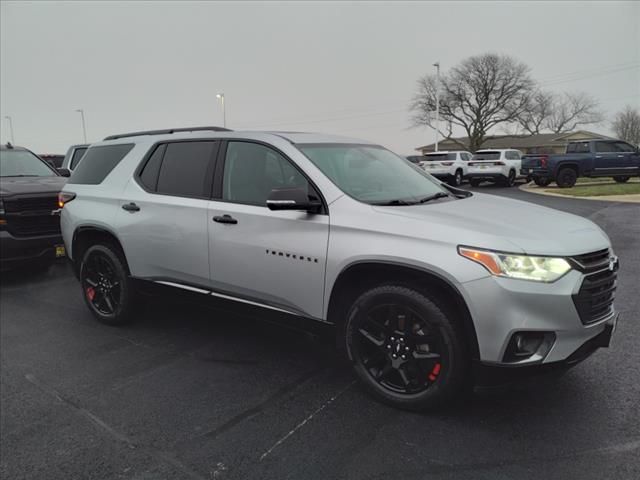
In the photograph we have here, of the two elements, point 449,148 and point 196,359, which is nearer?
point 196,359

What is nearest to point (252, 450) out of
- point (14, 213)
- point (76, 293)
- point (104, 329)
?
point (104, 329)

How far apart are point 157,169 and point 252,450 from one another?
105 inches

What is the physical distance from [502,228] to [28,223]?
6.03 m

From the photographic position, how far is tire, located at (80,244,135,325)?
177 inches

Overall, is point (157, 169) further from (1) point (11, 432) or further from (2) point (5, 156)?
(2) point (5, 156)

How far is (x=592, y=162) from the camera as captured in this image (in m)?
19.2

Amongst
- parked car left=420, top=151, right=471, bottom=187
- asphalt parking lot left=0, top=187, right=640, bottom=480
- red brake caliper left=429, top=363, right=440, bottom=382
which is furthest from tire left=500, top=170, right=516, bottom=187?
red brake caliper left=429, top=363, right=440, bottom=382

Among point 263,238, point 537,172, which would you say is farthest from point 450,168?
point 263,238

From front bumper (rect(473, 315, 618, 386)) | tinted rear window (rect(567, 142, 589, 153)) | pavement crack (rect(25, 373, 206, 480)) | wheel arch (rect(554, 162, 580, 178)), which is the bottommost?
pavement crack (rect(25, 373, 206, 480))

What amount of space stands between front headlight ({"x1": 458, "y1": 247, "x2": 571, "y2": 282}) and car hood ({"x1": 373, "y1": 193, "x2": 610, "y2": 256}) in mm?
38

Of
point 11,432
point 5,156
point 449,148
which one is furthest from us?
point 449,148

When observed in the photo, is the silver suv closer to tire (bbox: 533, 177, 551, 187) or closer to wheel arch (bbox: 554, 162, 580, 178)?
wheel arch (bbox: 554, 162, 580, 178)

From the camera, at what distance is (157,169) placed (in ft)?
14.0

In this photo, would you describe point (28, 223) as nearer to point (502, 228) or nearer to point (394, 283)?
point (394, 283)
